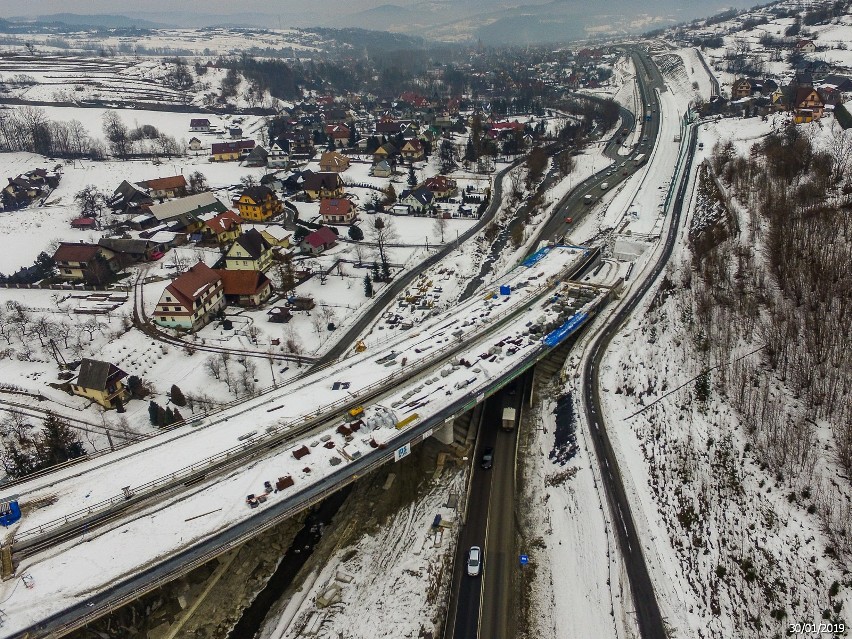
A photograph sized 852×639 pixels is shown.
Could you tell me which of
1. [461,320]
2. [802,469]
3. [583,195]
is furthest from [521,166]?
[802,469]

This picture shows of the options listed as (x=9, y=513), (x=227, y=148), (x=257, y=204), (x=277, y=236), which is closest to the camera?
(x=9, y=513)

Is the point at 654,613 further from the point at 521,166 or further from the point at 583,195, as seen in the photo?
the point at 521,166

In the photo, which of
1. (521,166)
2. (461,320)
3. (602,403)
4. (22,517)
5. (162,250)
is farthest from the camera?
(521,166)

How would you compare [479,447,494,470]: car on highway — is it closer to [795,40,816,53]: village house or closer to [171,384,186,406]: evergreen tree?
[171,384,186,406]: evergreen tree

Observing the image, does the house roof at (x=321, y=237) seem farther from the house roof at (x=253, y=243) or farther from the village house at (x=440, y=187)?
the village house at (x=440, y=187)

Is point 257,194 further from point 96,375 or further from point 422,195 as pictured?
point 96,375

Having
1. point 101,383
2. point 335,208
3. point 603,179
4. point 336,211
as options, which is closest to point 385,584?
point 101,383

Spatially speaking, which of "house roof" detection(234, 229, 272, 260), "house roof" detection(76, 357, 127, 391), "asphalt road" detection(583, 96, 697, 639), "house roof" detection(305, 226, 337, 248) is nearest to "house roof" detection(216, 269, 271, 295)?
"house roof" detection(234, 229, 272, 260)
